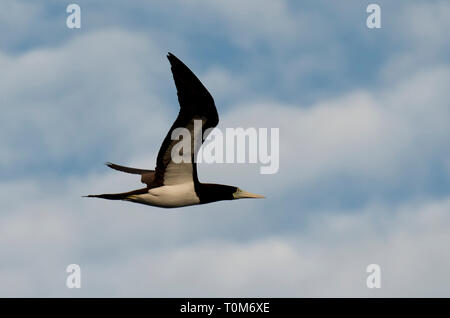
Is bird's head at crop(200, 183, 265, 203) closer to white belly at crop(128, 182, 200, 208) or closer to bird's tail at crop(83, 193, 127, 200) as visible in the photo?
white belly at crop(128, 182, 200, 208)

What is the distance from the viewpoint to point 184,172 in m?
17.7

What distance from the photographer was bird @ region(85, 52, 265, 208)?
16.3 meters

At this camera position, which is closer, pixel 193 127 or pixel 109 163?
pixel 193 127

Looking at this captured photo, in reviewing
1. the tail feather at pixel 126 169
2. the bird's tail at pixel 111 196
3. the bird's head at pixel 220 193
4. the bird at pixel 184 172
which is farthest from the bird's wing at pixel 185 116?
the tail feather at pixel 126 169

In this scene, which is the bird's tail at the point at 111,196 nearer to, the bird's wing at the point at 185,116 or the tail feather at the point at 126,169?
the bird's wing at the point at 185,116

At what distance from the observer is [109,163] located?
20.9m

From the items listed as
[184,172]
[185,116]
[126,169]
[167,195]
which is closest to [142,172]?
[126,169]

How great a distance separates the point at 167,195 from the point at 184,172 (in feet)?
2.27

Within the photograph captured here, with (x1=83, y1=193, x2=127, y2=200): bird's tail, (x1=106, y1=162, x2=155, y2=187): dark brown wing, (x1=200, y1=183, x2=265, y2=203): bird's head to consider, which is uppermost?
(x1=106, y1=162, x2=155, y2=187): dark brown wing

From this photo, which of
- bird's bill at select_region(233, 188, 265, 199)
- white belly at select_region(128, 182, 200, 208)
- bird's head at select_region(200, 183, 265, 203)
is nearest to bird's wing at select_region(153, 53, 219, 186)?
white belly at select_region(128, 182, 200, 208)

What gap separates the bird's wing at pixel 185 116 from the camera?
1616 cm
